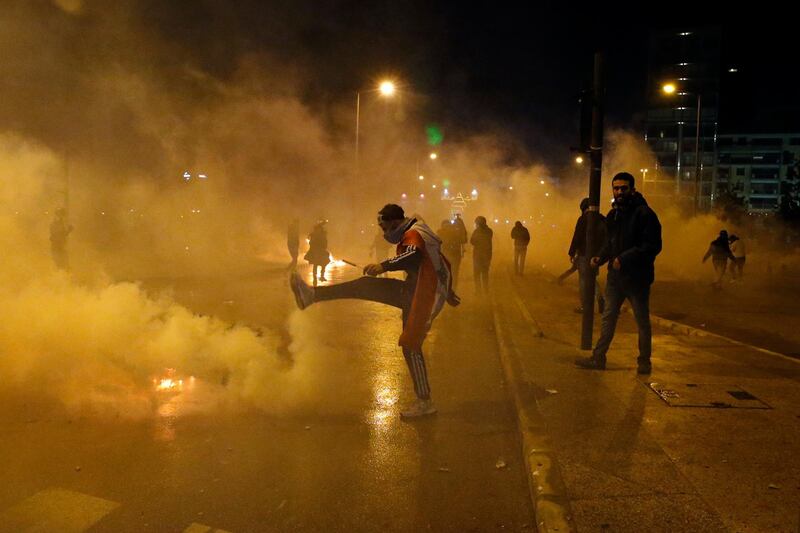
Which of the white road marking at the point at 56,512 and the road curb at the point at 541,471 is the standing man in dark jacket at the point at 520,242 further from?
the white road marking at the point at 56,512

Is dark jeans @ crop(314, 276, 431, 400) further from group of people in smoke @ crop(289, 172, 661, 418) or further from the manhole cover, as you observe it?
the manhole cover

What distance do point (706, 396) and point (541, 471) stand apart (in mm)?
2109

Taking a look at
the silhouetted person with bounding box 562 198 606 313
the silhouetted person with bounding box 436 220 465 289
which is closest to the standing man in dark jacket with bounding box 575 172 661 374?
the silhouetted person with bounding box 562 198 606 313

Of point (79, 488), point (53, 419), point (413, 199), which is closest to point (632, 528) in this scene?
point (79, 488)

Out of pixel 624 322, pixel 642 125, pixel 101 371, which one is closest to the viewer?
pixel 101 371

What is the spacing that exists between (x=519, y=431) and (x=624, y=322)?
470cm

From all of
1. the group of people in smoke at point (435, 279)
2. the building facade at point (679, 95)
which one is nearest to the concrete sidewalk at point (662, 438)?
Result: the group of people in smoke at point (435, 279)

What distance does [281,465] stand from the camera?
3.80m

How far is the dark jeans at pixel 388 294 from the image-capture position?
4660mm

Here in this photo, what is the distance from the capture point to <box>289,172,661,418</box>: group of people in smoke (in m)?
4.51

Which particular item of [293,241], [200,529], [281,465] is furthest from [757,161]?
[200,529]

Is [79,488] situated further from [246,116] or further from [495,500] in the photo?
[246,116]

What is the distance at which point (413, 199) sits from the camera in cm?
3688

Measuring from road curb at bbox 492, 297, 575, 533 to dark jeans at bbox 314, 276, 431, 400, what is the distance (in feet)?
2.39
